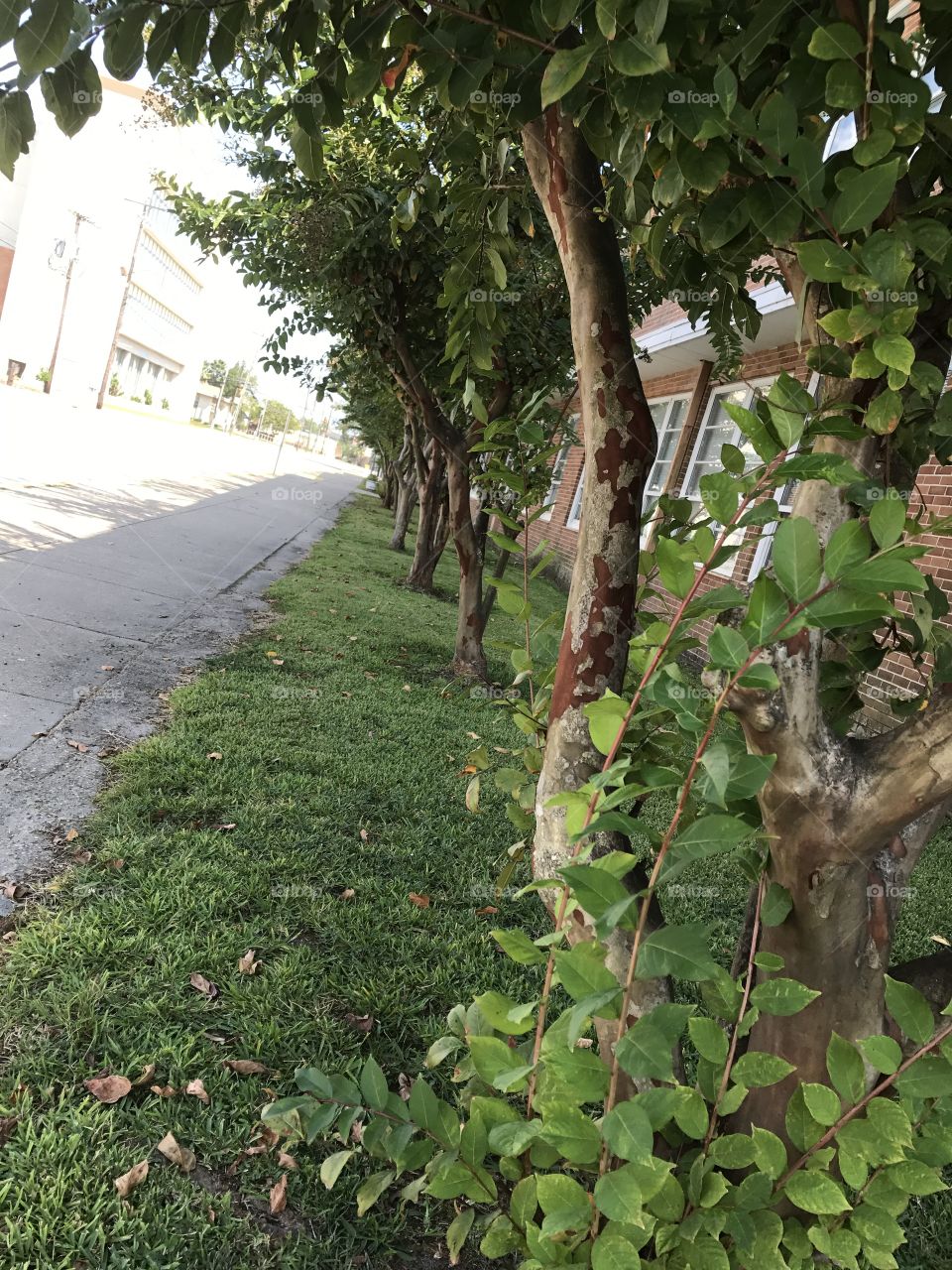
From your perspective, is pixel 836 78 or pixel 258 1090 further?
pixel 258 1090

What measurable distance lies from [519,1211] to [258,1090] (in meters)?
1.15

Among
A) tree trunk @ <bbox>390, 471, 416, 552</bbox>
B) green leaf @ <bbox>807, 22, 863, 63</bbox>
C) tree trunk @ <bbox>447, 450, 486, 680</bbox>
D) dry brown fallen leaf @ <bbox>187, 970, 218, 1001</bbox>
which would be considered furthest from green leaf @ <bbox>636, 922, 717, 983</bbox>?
tree trunk @ <bbox>390, 471, 416, 552</bbox>

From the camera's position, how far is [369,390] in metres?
11.5

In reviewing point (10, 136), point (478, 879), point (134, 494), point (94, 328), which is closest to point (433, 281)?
point (478, 879)

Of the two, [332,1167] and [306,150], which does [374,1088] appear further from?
[306,150]

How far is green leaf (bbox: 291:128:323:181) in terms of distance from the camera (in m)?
1.41

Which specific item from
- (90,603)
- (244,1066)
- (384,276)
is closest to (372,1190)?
(244,1066)

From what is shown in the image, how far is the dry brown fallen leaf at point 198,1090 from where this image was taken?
88.1 inches

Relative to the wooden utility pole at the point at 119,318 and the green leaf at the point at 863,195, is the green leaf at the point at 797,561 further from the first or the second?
the wooden utility pole at the point at 119,318

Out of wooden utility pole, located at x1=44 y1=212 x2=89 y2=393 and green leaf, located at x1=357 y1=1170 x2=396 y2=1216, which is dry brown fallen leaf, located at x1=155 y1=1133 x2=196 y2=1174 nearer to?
green leaf, located at x1=357 y1=1170 x2=396 y2=1216

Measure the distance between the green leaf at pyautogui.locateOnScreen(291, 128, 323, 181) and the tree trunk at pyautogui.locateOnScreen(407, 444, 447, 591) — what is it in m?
9.45

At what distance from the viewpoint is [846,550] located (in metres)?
1.03

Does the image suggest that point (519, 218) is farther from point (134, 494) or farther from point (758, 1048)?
point (134, 494)

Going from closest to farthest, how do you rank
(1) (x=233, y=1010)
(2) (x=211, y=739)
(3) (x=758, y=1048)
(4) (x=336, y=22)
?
(4) (x=336, y=22)
(3) (x=758, y=1048)
(1) (x=233, y=1010)
(2) (x=211, y=739)
